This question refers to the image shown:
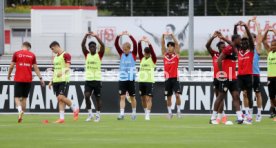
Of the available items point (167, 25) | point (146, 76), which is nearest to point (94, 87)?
point (146, 76)

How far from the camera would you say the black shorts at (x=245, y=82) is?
2530 cm

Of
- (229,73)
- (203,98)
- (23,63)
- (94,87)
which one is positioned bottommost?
(203,98)

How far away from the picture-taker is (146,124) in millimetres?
25172

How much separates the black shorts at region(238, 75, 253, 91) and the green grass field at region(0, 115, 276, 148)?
0.99 meters

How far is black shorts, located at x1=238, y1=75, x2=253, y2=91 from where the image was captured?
25.3 meters

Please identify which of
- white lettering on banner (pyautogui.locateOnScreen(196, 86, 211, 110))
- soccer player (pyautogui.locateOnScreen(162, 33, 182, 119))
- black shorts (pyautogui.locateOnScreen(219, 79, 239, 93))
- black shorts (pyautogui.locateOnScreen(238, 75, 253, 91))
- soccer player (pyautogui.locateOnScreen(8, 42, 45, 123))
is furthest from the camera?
white lettering on banner (pyautogui.locateOnScreen(196, 86, 211, 110))

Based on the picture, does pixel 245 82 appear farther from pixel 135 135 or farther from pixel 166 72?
pixel 135 135

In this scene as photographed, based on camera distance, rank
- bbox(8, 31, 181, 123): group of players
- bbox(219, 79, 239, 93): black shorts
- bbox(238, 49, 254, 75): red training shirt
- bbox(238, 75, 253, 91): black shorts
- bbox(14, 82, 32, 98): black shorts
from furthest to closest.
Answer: bbox(14, 82, 32, 98): black shorts, bbox(8, 31, 181, 123): group of players, bbox(238, 75, 253, 91): black shorts, bbox(238, 49, 254, 75): red training shirt, bbox(219, 79, 239, 93): black shorts

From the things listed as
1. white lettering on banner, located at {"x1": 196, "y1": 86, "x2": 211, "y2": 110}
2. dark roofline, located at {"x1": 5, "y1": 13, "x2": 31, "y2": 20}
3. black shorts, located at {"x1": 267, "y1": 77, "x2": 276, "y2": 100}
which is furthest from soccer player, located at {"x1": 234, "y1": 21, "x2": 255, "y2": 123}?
dark roofline, located at {"x1": 5, "y1": 13, "x2": 31, "y2": 20}

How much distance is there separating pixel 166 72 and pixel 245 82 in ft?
14.4

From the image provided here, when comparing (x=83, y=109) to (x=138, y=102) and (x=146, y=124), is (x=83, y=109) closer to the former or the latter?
(x=138, y=102)

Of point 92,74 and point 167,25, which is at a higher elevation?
point 167,25

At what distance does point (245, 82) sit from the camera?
83.4 feet

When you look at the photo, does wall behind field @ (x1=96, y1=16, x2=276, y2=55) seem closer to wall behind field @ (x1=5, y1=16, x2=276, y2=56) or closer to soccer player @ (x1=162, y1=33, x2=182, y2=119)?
wall behind field @ (x1=5, y1=16, x2=276, y2=56)
